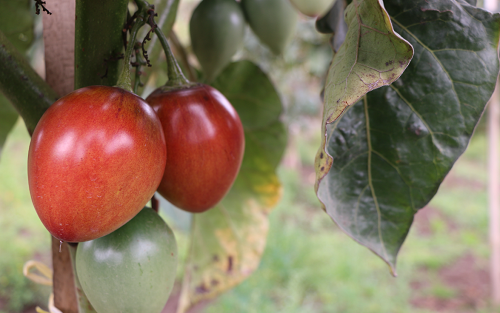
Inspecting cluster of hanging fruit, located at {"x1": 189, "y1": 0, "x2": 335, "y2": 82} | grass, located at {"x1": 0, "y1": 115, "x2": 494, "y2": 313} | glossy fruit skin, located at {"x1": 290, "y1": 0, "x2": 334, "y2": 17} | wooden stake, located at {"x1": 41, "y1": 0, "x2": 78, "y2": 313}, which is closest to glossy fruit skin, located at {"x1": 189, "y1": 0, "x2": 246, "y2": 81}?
cluster of hanging fruit, located at {"x1": 189, "y1": 0, "x2": 335, "y2": 82}

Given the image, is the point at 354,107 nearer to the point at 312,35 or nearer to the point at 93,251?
the point at 93,251

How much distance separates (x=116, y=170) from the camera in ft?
1.05

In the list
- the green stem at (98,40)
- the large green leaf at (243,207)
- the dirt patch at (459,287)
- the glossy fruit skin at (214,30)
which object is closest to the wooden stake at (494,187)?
the dirt patch at (459,287)

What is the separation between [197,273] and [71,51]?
47cm

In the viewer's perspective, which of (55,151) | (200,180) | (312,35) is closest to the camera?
(55,151)

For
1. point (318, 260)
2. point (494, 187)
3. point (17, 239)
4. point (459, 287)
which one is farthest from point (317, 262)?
point (17, 239)

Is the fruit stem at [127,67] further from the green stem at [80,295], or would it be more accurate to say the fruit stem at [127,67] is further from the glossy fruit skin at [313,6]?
the glossy fruit skin at [313,6]

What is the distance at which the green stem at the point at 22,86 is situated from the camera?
0.38 metres

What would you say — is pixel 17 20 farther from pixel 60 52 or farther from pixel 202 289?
pixel 202 289

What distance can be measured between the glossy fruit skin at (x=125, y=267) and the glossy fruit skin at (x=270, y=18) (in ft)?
1.55

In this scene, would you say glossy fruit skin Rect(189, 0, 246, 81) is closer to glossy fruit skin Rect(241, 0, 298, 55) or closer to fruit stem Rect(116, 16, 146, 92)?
glossy fruit skin Rect(241, 0, 298, 55)

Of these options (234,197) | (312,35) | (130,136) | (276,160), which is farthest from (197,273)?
(312,35)

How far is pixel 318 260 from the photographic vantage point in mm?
3182

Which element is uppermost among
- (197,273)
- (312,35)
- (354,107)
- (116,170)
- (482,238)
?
(116,170)
